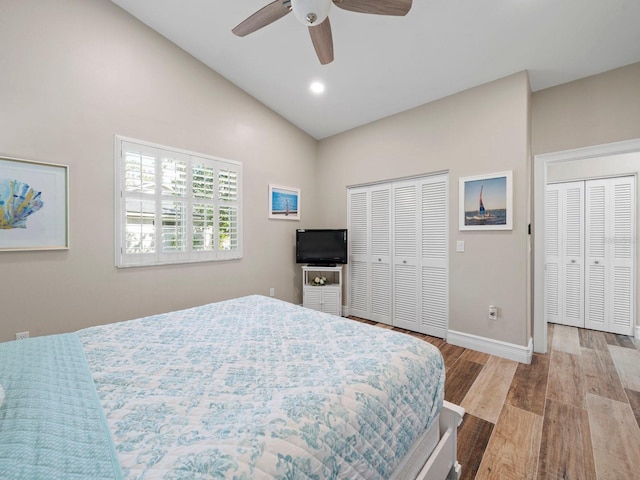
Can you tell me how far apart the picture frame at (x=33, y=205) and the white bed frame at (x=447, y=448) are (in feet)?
9.92

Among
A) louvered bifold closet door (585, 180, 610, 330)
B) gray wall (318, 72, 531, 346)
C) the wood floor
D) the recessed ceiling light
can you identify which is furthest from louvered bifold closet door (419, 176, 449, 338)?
louvered bifold closet door (585, 180, 610, 330)

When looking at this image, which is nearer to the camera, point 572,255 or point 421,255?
point 421,255

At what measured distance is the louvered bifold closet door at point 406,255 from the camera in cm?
342

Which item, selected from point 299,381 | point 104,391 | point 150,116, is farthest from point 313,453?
point 150,116

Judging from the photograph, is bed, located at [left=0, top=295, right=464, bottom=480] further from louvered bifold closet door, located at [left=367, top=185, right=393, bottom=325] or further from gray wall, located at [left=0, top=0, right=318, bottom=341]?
louvered bifold closet door, located at [left=367, top=185, right=393, bottom=325]

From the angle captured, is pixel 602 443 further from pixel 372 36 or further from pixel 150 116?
pixel 150 116

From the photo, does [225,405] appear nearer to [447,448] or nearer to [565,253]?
[447,448]

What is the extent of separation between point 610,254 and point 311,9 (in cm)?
444

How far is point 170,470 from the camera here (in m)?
0.65

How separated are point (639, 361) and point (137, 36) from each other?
5.85 metres

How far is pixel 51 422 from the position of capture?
785mm

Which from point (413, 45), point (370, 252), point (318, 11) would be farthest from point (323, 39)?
point (370, 252)

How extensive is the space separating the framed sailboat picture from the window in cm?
268

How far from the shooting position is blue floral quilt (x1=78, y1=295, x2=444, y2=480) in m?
0.72
